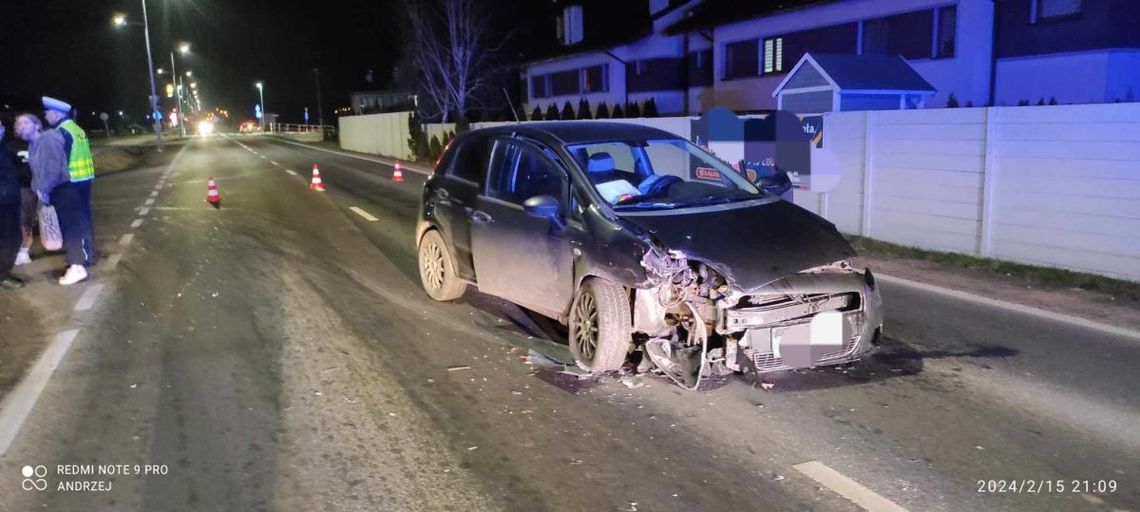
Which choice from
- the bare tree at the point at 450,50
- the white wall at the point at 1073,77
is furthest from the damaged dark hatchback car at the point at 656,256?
the bare tree at the point at 450,50

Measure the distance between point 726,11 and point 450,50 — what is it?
45.9 ft

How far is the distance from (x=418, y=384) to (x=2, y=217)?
6.13 metres

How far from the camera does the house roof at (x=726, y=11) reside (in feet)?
83.9

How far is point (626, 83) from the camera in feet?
121

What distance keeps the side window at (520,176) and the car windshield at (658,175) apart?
0.26 metres

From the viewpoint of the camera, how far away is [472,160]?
25.1ft

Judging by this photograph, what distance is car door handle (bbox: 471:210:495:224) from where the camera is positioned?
705 cm

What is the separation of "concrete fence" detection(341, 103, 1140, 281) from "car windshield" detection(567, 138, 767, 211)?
4530 millimetres

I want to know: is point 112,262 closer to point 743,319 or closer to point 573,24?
point 743,319

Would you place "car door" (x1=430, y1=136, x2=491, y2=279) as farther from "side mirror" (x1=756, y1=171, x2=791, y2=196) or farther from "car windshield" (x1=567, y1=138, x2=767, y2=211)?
"side mirror" (x1=756, y1=171, x2=791, y2=196)

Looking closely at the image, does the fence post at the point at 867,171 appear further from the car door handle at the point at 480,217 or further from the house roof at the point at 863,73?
the car door handle at the point at 480,217

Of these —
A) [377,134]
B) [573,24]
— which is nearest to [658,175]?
[573,24]

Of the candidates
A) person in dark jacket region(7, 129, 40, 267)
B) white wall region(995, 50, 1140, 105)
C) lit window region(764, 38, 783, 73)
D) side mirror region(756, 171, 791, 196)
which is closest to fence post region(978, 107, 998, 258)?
Answer: side mirror region(756, 171, 791, 196)

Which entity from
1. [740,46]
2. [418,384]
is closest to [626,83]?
[740,46]
